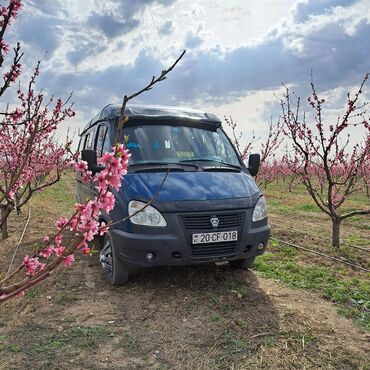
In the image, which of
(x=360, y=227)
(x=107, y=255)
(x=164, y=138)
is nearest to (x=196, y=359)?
(x=107, y=255)

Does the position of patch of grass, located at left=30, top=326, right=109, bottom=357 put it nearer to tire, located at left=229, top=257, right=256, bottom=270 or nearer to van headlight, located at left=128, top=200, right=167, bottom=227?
van headlight, located at left=128, top=200, right=167, bottom=227

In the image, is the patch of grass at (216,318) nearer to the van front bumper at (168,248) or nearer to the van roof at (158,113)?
the van front bumper at (168,248)

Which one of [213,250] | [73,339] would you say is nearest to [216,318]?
[213,250]

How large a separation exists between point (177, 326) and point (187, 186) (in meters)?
1.60

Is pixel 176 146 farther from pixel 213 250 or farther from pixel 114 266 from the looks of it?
pixel 114 266

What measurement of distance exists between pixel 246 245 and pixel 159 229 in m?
1.13

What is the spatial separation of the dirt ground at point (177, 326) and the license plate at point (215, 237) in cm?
68

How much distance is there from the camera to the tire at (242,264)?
17.7 ft

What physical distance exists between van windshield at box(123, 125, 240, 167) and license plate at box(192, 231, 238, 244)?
1101 millimetres

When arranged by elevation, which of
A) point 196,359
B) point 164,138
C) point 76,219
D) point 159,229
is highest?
point 164,138

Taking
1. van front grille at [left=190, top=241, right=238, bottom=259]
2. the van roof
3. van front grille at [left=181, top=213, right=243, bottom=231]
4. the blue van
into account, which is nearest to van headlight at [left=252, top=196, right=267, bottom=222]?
the blue van

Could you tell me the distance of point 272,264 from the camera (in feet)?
20.2

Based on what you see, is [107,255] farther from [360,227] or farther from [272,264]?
[360,227]

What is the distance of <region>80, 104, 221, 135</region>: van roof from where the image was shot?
541cm
